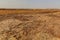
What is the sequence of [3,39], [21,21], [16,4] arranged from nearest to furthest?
1. [3,39]
2. [21,21]
3. [16,4]

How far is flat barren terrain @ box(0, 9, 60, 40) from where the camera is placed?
72 centimetres

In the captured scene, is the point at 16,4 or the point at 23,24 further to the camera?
the point at 16,4

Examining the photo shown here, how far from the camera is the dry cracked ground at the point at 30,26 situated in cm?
71

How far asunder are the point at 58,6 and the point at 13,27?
384 millimetres

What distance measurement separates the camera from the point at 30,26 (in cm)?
78

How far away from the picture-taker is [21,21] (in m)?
0.81

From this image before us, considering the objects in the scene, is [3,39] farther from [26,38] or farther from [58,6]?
[58,6]

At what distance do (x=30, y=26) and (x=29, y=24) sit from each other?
0.06 ft

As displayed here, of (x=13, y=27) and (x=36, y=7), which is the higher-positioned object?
(x=36, y=7)

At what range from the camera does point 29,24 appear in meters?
0.79

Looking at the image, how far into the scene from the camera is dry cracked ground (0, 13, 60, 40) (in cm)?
71

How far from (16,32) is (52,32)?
0.22m

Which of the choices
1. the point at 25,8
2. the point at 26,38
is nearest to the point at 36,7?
the point at 25,8

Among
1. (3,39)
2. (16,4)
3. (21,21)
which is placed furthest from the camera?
(16,4)
